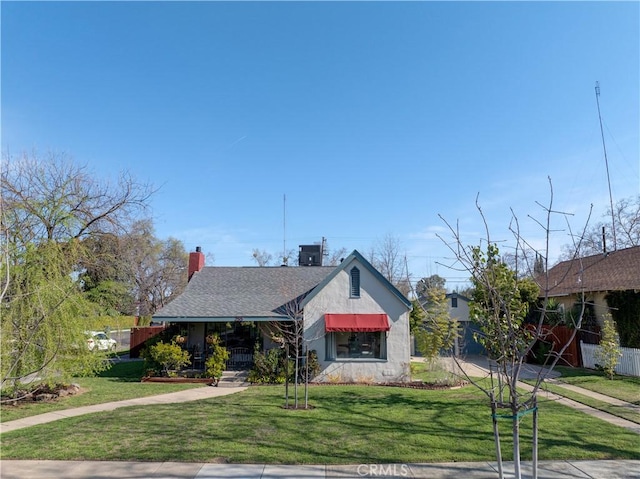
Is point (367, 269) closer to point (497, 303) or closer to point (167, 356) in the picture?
point (167, 356)

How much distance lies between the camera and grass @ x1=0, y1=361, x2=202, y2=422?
38.0 ft

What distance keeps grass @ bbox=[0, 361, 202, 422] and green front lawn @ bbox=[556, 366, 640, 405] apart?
48.2 ft

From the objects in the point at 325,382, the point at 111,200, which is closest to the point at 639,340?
the point at 325,382

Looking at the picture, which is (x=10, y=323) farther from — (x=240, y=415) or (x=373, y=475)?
(x=373, y=475)

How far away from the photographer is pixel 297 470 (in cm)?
679

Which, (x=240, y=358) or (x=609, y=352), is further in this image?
(x=240, y=358)

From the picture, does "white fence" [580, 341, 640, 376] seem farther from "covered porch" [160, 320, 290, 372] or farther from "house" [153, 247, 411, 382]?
"covered porch" [160, 320, 290, 372]

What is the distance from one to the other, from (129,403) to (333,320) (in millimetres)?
8371

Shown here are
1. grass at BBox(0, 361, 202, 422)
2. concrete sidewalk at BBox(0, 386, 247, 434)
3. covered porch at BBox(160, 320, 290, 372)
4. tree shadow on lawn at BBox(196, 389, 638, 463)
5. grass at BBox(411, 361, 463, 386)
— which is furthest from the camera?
covered porch at BBox(160, 320, 290, 372)

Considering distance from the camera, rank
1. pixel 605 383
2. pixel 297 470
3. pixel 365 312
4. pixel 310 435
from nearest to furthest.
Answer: pixel 297 470, pixel 310 435, pixel 605 383, pixel 365 312

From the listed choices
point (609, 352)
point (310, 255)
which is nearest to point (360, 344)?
point (310, 255)

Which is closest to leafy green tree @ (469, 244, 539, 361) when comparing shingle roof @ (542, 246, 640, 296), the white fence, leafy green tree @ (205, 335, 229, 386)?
leafy green tree @ (205, 335, 229, 386)

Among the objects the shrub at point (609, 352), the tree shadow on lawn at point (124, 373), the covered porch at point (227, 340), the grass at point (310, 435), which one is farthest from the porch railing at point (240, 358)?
the shrub at point (609, 352)

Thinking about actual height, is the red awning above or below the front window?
above
